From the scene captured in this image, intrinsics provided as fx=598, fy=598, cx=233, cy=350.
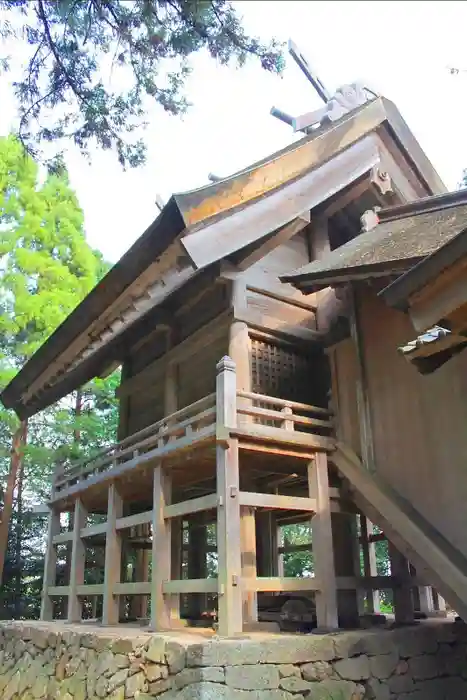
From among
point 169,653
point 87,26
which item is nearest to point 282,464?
point 169,653

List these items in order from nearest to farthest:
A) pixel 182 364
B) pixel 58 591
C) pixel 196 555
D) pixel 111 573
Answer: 1. pixel 111 573
2. pixel 182 364
3. pixel 58 591
4. pixel 196 555

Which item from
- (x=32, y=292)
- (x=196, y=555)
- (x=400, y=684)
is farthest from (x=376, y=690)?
(x=32, y=292)

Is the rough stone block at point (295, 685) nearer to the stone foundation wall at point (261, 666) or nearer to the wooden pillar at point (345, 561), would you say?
the stone foundation wall at point (261, 666)

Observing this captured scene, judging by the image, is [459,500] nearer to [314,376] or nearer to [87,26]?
[314,376]

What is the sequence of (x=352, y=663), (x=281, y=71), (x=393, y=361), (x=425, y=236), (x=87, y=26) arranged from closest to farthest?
(x=87, y=26) < (x=281, y=71) < (x=352, y=663) < (x=425, y=236) < (x=393, y=361)

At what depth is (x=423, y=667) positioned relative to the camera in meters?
6.52

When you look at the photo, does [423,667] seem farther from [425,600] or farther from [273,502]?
[273,502]

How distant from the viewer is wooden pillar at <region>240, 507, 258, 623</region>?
21.4 ft

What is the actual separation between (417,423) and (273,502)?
1.90 metres

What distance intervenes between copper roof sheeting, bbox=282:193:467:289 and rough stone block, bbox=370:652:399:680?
4059 mm

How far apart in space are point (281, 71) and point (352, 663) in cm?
567

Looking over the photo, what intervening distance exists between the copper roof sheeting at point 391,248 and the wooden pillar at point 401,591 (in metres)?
3.45

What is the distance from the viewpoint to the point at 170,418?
750 cm

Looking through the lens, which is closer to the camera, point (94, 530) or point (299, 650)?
point (299, 650)
